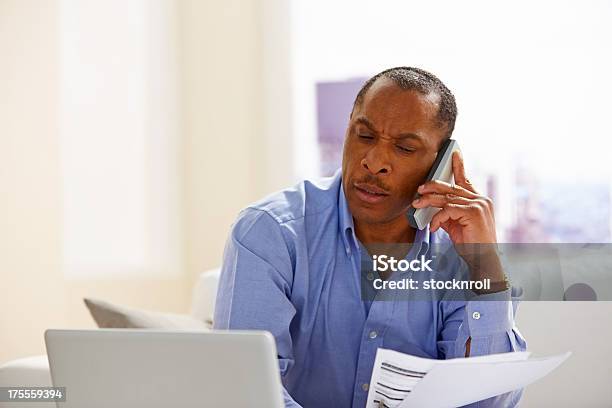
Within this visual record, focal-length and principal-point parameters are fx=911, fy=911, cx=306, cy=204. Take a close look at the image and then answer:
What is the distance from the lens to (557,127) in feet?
11.5

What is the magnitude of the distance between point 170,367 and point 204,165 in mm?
2992

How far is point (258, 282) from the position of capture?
1.42 meters

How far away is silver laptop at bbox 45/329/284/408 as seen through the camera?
96 cm

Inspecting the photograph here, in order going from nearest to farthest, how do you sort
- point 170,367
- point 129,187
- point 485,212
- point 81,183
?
point 170,367 → point 485,212 → point 81,183 → point 129,187

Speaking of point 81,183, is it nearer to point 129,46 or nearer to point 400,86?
point 129,46

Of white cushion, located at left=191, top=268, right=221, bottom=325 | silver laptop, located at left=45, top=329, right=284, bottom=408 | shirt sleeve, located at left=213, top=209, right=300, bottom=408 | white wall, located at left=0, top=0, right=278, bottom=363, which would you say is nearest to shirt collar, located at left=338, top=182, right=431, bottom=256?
shirt sleeve, located at left=213, top=209, right=300, bottom=408

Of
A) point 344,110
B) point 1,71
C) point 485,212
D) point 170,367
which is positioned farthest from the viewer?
point 344,110

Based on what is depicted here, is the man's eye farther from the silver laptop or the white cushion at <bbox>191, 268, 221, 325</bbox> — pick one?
the white cushion at <bbox>191, 268, 221, 325</bbox>

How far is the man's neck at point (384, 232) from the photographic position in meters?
1.59

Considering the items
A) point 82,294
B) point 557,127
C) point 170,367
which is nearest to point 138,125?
point 82,294

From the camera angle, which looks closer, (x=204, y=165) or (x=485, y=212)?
(x=485, y=212)

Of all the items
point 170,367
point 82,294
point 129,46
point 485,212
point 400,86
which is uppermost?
point 129,46

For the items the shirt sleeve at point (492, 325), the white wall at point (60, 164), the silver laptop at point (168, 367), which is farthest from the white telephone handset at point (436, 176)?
the white wall at point (60, 164)

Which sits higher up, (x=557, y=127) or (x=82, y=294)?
(x=557, y=127)
